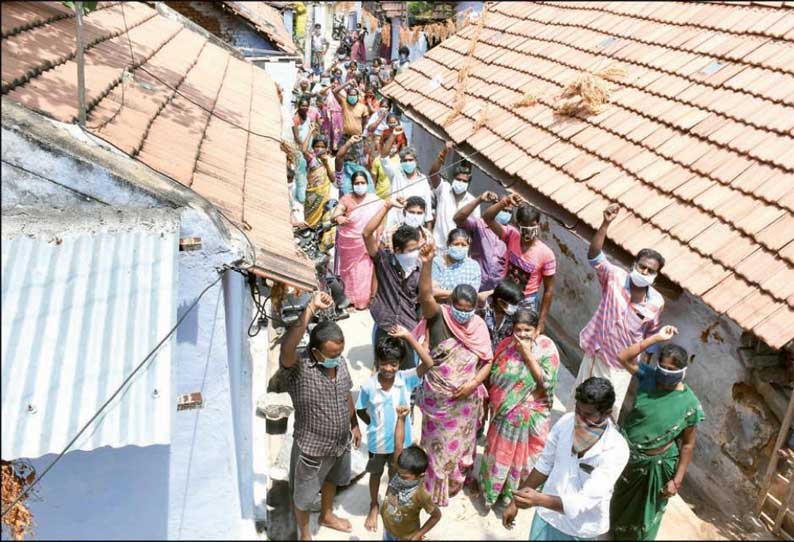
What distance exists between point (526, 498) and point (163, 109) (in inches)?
149

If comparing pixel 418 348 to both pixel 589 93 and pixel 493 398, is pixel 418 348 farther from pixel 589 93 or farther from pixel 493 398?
pixel 589 93

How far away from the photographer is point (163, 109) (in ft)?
16.3

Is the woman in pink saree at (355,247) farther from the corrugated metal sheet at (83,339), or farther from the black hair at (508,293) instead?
the corrugated metal sheet at (83,339)

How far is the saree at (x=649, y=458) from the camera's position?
3934 millimetres

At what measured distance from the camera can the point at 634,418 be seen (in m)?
4.05

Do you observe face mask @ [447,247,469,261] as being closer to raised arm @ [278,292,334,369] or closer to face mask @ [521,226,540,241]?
face mask @ [521,226,540,241]

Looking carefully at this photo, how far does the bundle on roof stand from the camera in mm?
7582

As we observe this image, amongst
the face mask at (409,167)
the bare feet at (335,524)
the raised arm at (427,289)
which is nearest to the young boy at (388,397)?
the raised arm at (427,289)

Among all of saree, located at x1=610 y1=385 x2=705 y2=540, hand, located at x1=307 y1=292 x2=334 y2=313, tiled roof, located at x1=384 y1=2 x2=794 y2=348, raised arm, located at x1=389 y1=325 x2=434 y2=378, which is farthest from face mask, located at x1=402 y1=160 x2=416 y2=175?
saree, located at x1=610 y1=385 x2=705 y2=540

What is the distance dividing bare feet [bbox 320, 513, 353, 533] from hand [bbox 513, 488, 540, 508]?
1.70m

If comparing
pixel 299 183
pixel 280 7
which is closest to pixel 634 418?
pixel 299 183

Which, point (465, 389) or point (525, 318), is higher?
point (525, 318)

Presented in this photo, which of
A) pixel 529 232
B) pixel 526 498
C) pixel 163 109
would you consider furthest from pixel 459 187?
pixel 526 498

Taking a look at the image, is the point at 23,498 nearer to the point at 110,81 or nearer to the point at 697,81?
the point at 110,81
